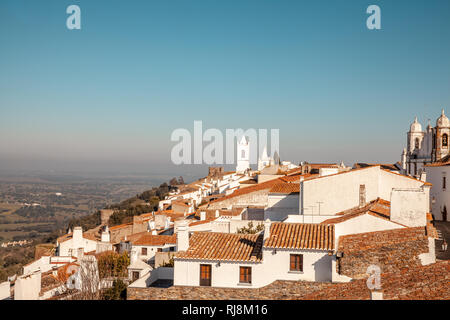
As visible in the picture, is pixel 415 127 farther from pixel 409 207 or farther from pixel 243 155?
pixel 409 207

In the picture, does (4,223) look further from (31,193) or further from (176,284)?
(176,284)

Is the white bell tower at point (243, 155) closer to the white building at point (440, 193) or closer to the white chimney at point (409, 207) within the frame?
the white building at point (440, 193)

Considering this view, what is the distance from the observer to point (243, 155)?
70.2 m

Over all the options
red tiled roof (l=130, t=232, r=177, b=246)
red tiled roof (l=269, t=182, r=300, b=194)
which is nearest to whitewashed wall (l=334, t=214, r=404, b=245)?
red tiled roof (l=269, t=182, r=300, b=194)

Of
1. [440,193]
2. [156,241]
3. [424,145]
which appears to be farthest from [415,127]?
[156,241]

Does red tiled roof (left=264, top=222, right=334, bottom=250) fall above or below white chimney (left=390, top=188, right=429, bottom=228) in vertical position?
below

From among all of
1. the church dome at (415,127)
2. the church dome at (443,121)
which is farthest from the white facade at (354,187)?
the church dome at (415,127)

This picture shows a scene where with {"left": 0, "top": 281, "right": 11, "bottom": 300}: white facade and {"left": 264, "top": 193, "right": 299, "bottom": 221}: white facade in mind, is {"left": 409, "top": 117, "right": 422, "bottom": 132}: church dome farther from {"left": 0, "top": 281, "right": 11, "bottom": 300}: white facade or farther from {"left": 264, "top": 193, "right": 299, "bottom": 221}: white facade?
{"left": 0, "top": 281, "right": 11, "bottom": 300}: white facade

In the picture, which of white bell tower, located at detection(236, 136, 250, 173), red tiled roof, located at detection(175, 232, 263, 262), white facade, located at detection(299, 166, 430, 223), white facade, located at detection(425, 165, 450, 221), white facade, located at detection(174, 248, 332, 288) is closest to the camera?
white facade, located at detection(174, 248, 332, 288)

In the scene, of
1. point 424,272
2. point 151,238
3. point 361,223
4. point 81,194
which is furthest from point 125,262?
point 81,194

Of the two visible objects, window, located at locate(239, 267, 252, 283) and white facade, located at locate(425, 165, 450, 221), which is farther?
white facade, located at locate(425, 165, 450, 221)

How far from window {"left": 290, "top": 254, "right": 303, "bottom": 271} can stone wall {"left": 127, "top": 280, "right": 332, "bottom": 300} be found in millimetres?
410

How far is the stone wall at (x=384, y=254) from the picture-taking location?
462 inches

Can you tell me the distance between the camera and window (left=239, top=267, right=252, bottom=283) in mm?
12768
